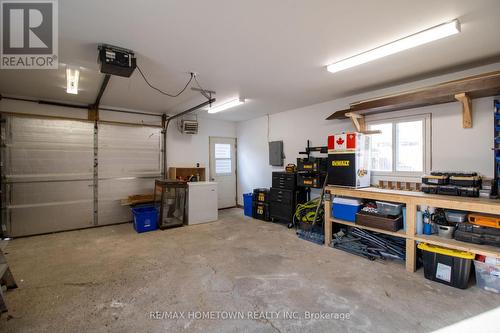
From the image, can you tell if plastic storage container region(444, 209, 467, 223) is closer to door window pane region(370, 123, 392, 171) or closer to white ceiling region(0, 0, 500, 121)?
door window pane region(370, 123, 392, 171)

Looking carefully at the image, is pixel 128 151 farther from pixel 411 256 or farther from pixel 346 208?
pixel 411 256

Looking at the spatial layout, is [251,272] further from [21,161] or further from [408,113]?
→ [21,161]

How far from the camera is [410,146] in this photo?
363 centimetres

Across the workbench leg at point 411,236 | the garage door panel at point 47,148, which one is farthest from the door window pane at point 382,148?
the garage door panel at point 47,148

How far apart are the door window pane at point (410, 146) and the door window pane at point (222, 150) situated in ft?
14.8

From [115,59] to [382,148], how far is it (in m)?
4.11

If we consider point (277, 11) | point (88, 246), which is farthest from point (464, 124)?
point (88, 246)

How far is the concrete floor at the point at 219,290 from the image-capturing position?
2.02 m

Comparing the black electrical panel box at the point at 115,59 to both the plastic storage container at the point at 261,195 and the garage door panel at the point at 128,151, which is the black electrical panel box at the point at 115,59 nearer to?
the garage door panel at the point at 128,151

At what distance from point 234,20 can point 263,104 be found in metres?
3.03

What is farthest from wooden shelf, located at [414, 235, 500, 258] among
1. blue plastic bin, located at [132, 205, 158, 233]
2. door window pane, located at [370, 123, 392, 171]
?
blue plastic bin, located at [132, 205, 158, 233]

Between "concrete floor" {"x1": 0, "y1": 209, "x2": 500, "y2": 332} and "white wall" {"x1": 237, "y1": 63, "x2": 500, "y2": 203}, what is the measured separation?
1.67m

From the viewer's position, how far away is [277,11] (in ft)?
6.23

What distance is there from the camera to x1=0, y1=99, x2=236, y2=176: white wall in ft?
15.1
